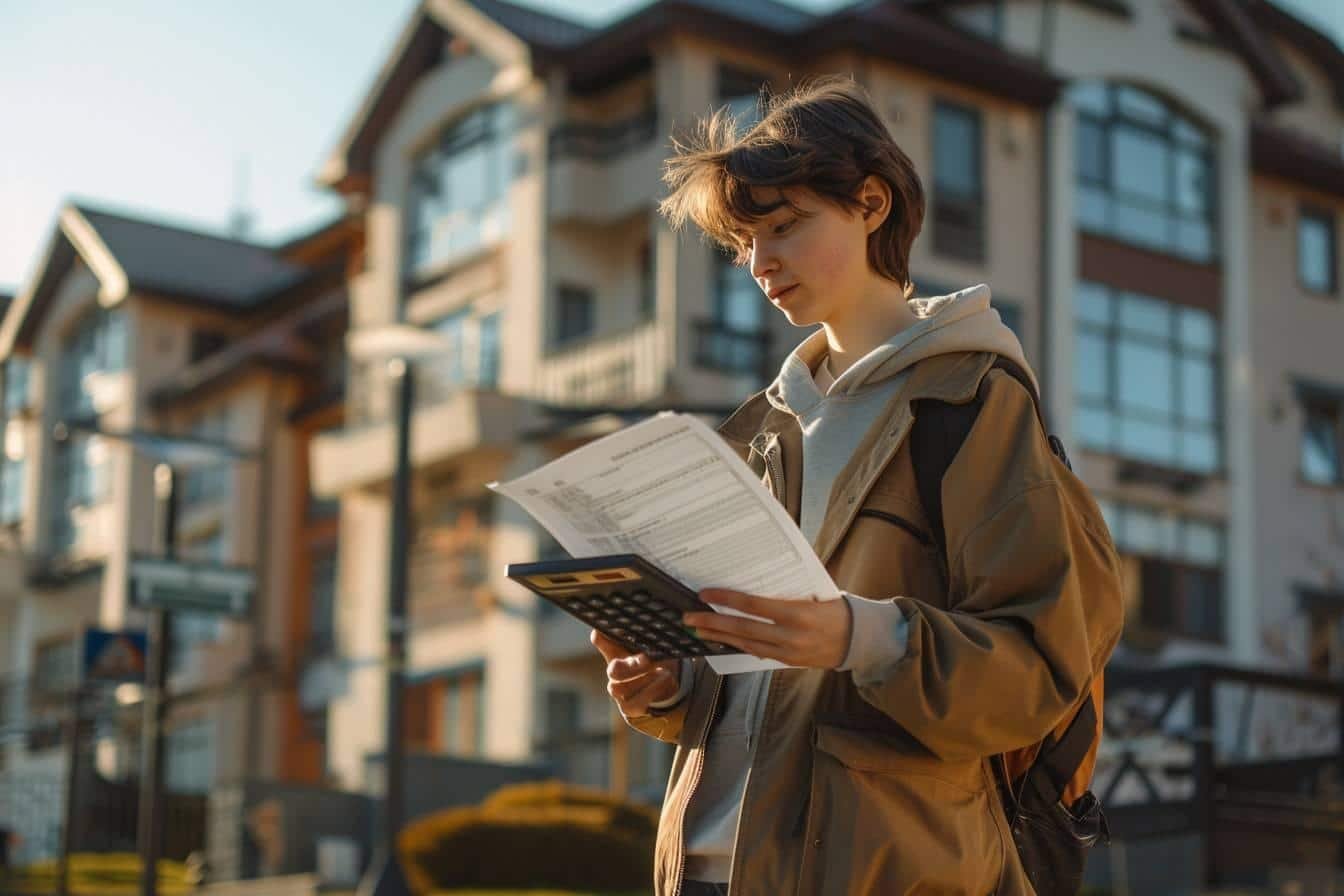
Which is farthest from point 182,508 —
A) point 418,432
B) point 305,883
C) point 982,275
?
point 305,883

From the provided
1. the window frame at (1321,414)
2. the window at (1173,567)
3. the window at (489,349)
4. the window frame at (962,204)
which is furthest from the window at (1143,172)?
the window at (489,349)

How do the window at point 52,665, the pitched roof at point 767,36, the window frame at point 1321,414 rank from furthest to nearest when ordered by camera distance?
the window at point 52,665 < the window frame at point 1321,414 < the pitched roof at point 767,36

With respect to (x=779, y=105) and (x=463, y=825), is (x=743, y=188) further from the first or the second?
(x=463, y=825)

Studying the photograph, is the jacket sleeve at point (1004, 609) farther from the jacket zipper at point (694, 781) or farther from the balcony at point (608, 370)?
the balcony at point (608, 370)

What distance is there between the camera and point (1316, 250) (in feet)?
135

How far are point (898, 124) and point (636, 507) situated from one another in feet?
100

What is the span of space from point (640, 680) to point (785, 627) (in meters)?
0.66

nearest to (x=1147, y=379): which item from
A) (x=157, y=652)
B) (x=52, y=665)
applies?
(x=157, y=652)

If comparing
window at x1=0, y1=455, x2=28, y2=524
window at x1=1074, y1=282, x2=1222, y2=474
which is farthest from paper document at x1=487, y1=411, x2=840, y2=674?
window at x1=0, y1=455, x2=28, y2=524

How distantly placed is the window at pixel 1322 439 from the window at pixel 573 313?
508 inches

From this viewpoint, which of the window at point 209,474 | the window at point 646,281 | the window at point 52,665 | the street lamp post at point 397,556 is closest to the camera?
the street lamp post at point 397,556

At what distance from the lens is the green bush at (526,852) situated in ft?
64.1

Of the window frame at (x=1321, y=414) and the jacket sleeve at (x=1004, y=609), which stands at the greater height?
the window frame at (x=1321, y=414)

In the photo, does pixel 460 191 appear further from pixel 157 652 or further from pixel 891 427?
pixel 891 427
